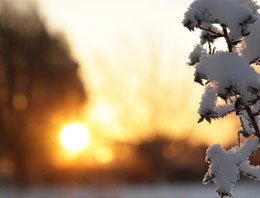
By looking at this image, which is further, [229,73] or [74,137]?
[74,137]

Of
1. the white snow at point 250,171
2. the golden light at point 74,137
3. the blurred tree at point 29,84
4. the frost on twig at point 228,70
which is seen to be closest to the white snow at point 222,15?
the frost on twig at point 228,70

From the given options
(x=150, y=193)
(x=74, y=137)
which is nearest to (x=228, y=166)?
(x=150, y=193)

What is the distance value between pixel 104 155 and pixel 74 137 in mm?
2529

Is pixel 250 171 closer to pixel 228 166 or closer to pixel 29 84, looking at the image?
pixel 228 166

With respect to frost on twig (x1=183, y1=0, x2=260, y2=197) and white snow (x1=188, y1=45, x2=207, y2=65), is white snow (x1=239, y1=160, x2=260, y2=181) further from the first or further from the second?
white snow (x1=188, y1=45, x2=207, y2=65)

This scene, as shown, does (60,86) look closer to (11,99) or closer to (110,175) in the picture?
(11,99)

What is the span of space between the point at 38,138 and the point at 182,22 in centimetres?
2798

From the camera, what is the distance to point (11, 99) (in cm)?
2902

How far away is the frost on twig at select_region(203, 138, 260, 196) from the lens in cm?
268

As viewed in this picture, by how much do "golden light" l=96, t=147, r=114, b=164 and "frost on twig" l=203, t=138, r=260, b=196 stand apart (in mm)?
29217

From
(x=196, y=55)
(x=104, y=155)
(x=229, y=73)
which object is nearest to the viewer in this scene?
(x=229, y=73)

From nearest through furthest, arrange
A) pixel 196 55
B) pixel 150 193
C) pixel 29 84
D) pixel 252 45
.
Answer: pixel 252 45
pixel 196 55
pixel 150 193
pixel 29 84

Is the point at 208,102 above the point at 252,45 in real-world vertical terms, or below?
below

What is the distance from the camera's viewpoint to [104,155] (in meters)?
32.8
